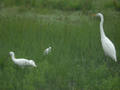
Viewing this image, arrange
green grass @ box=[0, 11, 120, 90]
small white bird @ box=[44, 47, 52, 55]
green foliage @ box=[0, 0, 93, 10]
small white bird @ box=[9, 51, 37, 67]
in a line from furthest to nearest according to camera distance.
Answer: green foliage @ box=[0, 0, 93, 10]
small white bird @ box=[44, 47, 52, 55]
small white bird @ box=[9, 51, 37, 67]
green grass @ box=[0, 11, 120, 90]

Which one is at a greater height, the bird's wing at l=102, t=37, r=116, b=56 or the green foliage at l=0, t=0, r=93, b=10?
the green foliage at l=0, t=0, r=93, b=10

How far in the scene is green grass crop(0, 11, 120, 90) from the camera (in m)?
5.46

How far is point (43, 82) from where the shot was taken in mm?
5434

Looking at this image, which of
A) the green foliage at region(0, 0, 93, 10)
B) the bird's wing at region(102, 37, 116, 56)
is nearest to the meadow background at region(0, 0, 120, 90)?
the bird's wing at region(102, 37, 116, 56)

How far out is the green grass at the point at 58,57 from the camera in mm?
5465

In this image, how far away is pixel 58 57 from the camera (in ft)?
21.1

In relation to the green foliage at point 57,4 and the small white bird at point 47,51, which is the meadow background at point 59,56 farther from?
the green foliage at point 57,4

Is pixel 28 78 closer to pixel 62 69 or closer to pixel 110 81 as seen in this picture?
pixel 62 69

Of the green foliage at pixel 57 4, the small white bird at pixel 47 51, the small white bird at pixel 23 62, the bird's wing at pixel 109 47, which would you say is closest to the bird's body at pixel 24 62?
the small white bird at pixel 23 62

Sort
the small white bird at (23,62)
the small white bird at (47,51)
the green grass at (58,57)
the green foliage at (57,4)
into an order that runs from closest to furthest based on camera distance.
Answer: the green grass at (58,57), the small white bird at (23,62), the small white bird at (47,51), the green foliage at (57,4)

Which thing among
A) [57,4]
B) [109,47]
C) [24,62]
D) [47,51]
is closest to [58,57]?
[47,51]

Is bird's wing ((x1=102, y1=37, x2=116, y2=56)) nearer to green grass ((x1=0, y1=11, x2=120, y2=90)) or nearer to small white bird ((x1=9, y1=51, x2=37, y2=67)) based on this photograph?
green grass ((x1=0, y1=11, x2=120, y2=90))

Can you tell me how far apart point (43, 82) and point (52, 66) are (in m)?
0.53

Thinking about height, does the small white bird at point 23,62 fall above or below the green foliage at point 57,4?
below
